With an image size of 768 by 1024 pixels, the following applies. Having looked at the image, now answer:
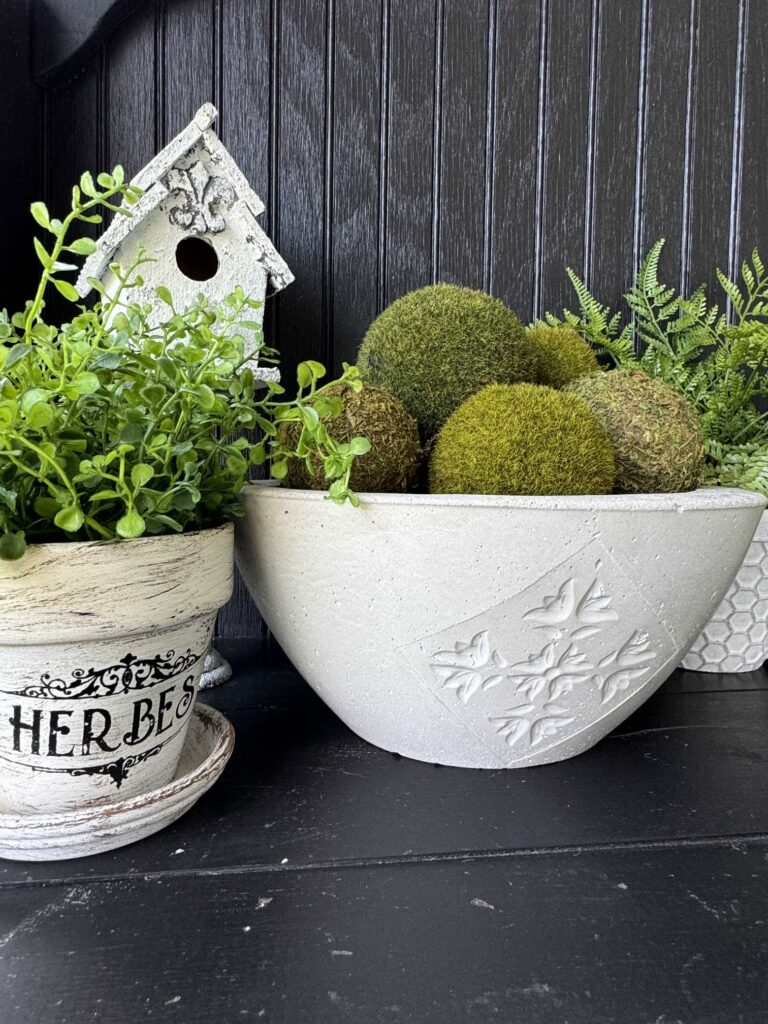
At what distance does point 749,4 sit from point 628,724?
3.17 feet

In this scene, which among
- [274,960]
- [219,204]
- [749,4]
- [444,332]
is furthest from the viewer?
[749,4]

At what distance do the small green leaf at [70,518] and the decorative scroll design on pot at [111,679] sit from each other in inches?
3.5

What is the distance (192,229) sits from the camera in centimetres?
69

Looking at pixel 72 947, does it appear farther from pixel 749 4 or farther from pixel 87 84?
pixel 749 4

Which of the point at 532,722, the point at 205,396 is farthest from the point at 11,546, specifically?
the point at 532,722

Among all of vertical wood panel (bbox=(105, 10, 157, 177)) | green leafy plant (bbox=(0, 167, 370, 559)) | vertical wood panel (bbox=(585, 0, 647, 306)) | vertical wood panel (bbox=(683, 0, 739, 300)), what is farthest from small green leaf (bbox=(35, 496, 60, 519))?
vertical wood panel (bbox=(683, 0, 739, 300))

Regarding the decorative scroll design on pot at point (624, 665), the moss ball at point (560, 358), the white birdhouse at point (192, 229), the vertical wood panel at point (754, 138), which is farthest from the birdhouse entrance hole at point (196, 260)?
the vertical wood panel at point (754, 138)

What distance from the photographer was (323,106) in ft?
2.83

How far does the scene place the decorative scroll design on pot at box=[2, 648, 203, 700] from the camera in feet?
1.25

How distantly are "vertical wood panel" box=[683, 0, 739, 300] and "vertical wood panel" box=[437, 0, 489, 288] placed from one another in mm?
295

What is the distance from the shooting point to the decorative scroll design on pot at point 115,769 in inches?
15.6

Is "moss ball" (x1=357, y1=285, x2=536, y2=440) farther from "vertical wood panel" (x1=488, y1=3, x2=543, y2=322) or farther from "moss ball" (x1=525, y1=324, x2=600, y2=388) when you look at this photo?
"vertical wood panel" (x1=488, y1=3, x2=543, y2=322)

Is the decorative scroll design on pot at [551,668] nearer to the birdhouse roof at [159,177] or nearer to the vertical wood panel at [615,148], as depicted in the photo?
the birdhouse roof at [159,177]

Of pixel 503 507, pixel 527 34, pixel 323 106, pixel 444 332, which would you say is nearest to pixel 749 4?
pixel 527 34
